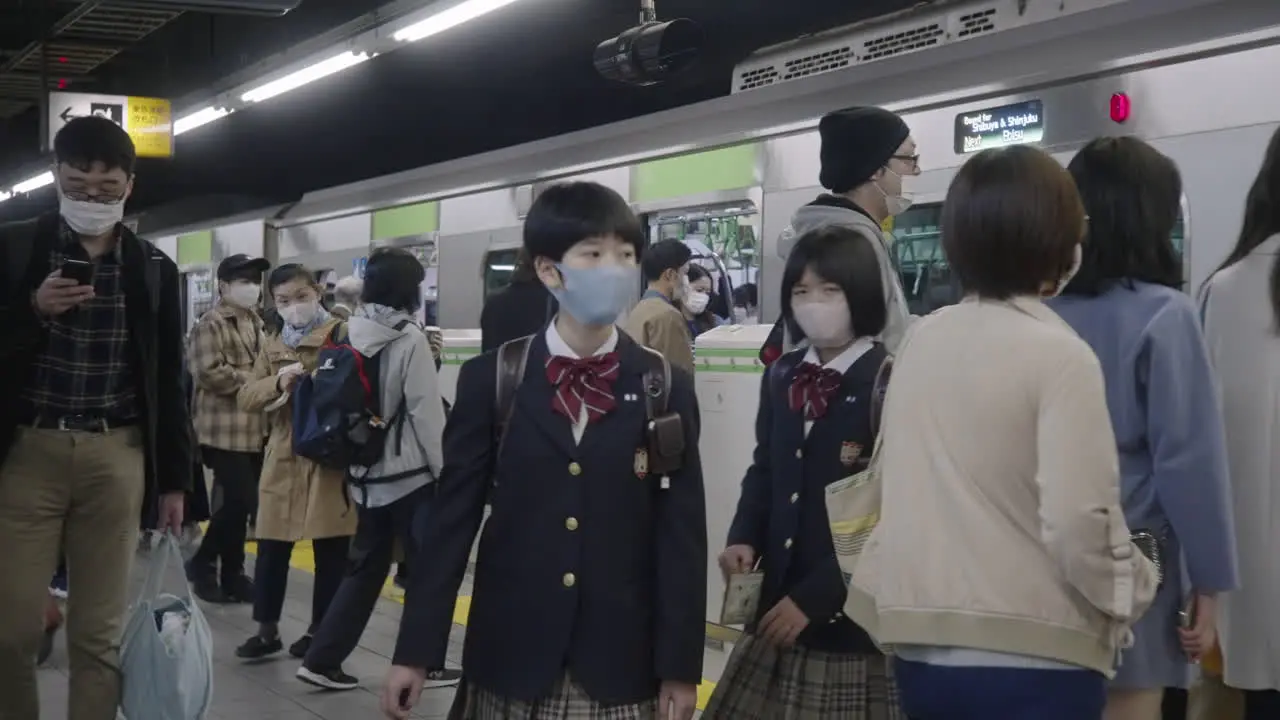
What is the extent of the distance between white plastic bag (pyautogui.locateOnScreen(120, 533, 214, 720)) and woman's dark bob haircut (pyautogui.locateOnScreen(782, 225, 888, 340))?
1.86 meters

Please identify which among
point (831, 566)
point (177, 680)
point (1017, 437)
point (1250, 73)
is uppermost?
point (1250, 73)

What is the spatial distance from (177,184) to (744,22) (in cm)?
1810

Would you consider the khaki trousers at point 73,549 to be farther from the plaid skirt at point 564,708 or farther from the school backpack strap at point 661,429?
the school backpack strap at point 661,429

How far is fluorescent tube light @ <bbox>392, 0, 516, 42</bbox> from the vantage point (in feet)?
25.5

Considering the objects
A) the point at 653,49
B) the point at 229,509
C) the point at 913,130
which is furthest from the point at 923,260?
the point at 229,509

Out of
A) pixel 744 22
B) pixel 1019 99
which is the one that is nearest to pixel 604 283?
pixel 1019 99

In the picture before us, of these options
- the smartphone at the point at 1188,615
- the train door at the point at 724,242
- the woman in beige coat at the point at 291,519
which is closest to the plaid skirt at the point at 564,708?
the smartphone at the point at 1188,615

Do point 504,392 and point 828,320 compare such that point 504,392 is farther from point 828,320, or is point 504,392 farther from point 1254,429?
point 1254,429

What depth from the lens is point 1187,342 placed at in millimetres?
2475

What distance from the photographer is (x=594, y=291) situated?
2512 millimetres

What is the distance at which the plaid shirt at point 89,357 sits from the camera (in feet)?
11.4

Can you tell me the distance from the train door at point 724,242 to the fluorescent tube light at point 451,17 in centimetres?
177

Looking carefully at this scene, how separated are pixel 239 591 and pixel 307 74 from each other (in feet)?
14.7

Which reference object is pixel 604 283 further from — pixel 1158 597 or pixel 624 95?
pixel 624 95
